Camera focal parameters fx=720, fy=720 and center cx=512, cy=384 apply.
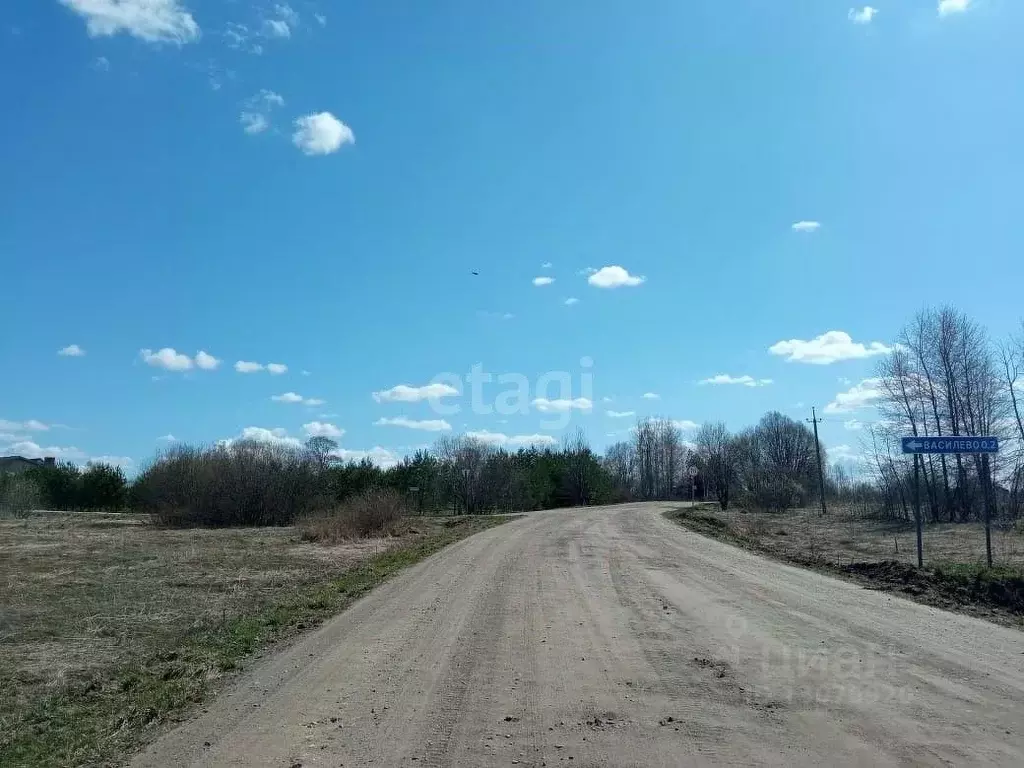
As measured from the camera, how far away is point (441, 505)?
73.2 metres

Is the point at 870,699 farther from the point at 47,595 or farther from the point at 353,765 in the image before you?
the point at 47,595

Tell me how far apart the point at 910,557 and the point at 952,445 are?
4220 millimetres

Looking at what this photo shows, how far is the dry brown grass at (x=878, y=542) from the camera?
1766 cm

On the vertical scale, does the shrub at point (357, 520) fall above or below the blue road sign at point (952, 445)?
below

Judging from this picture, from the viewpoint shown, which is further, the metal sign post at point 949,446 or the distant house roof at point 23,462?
the distant house roof at point 23,462

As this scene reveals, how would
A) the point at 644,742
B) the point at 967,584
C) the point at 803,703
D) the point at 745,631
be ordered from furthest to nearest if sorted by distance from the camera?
the point at 967,584
the point at 745,631
the point at 803,703
the point at 644,742

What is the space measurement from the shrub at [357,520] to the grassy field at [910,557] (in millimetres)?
13842

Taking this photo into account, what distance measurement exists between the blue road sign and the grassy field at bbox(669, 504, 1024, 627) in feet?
7.50

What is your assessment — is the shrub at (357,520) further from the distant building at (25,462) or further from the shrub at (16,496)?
the distant building at (25,462)

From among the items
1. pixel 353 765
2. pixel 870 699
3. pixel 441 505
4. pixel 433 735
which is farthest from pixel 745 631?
pixel 441 505

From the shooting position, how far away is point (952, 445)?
1509 cm

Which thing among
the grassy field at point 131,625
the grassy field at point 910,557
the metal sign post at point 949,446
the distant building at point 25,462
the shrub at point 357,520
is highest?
the distant building at point 25,462

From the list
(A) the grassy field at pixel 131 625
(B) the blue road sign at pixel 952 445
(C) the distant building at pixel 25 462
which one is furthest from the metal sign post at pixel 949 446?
(C) the distant building at pixel 25 462

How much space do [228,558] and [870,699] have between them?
19.1 m
